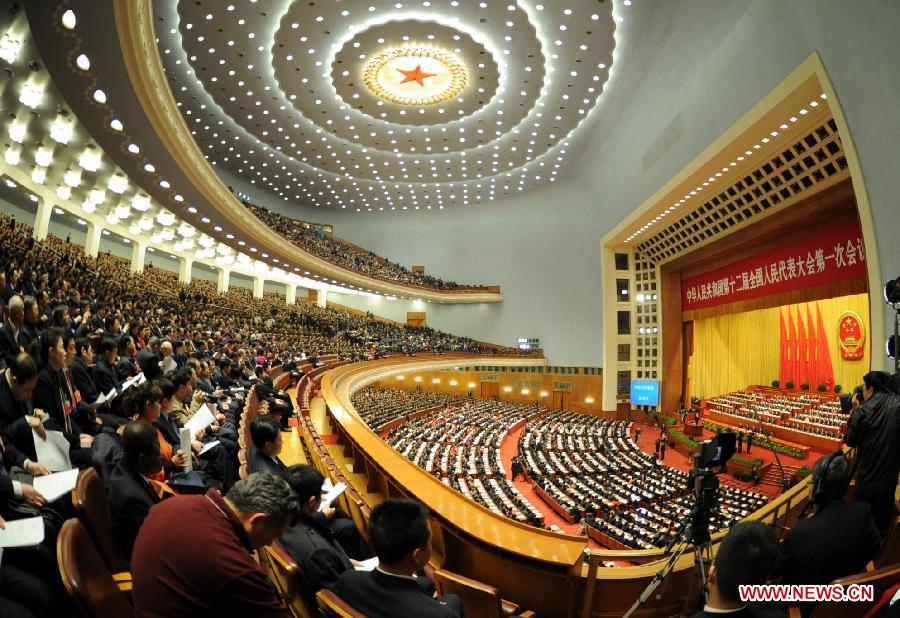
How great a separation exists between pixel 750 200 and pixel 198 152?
12518 millimetres

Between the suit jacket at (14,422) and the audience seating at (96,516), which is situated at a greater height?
the suit jacket at (14,422)

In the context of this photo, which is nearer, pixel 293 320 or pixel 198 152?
pixel 198 152

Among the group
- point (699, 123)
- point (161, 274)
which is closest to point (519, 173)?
point (699, 123)

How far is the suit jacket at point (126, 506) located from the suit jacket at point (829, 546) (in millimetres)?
2382

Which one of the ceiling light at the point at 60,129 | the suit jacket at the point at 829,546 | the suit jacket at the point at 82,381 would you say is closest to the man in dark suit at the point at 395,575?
the suit jacket at the point at 829,546

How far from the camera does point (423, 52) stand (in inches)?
547

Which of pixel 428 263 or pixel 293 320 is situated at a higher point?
pixel 428 263

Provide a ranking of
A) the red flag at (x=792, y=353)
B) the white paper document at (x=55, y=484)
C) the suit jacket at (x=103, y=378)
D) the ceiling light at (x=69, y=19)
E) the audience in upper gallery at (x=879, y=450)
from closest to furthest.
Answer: the white paper document at (x=55, y=484), the audience in upper gallery at (x=879, y=450), the suit jacket at (x=103, y=378), the ceiling light at (x=69, y=19), the red flag at (x=792, y=353)

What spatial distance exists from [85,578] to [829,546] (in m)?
2.43

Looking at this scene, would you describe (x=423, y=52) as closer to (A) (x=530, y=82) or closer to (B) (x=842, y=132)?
(A) (x=530, y=82)

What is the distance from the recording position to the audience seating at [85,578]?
100 centimetres

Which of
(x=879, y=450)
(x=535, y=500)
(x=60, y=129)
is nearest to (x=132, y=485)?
(x=879, y=450)

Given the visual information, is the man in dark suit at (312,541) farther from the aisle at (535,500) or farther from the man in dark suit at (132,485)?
the aisle at (535,500)

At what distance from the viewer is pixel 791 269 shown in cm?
1179
